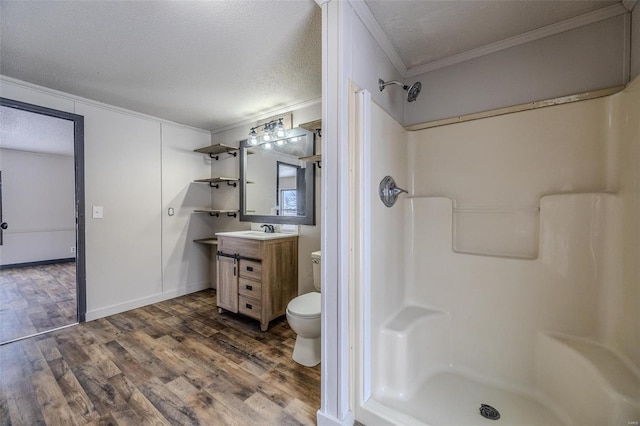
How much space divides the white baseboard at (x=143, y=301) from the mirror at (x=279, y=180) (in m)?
1.26

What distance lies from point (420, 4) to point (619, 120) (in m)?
1.19

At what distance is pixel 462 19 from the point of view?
1.43m

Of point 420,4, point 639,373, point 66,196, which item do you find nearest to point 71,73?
point 420,4

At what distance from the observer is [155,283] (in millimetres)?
3092

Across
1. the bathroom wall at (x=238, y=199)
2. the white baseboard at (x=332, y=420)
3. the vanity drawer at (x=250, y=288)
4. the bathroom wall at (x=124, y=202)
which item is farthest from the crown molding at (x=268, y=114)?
the white baseboard at (x=332, y=420)

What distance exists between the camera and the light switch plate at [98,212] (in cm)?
262

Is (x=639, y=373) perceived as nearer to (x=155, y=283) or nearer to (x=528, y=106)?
(x=528, y=106)

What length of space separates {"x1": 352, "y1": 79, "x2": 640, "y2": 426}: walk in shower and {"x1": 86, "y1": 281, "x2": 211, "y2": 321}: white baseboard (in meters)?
2.80

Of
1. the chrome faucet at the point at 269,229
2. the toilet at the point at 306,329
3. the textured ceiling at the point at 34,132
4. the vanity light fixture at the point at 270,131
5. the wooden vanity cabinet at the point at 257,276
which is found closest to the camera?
the toilet at the point at 306,329

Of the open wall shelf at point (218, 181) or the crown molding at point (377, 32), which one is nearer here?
the crown molding at point (377, 32)

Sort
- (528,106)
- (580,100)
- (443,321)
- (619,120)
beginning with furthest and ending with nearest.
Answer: (443,321), (528,106), (580,100), (619,120)

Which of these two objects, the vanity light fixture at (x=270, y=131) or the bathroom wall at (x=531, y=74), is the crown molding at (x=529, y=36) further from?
the vanity light fixture at (x=270, y=131)

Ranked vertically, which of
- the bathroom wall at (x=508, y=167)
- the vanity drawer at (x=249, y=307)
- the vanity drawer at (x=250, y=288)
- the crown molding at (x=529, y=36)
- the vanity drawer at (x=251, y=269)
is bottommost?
the vanity drawer at (x=249, y=307)

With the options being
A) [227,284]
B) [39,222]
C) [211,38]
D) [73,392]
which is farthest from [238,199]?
[39,222]
